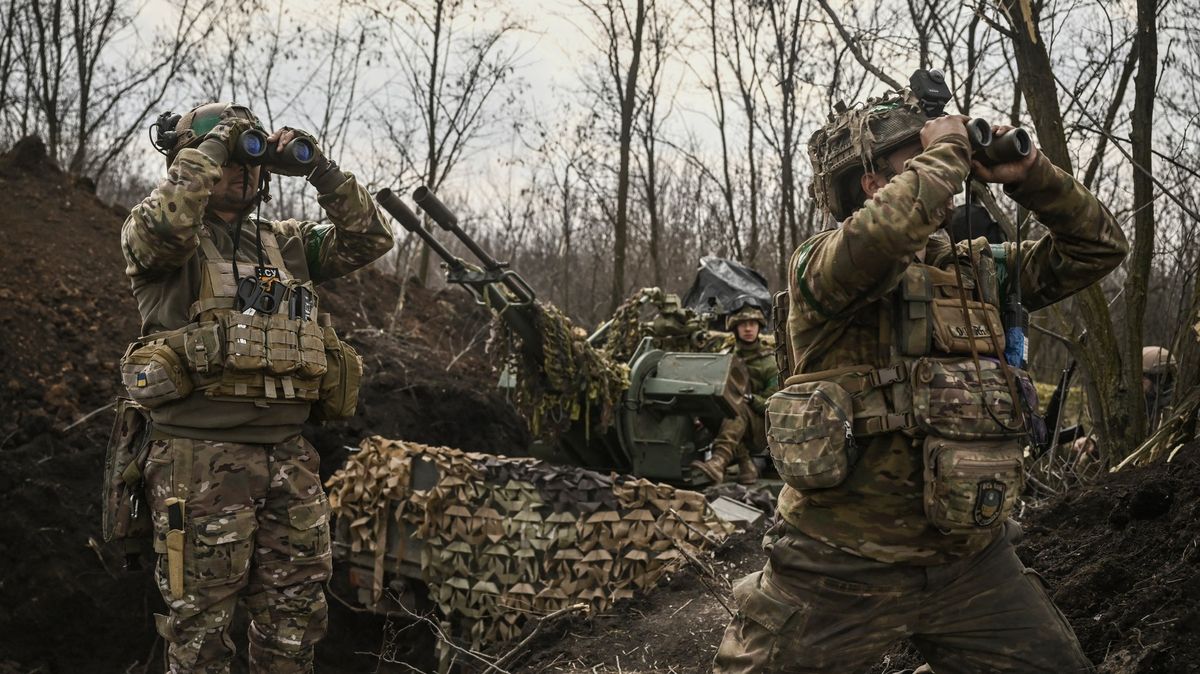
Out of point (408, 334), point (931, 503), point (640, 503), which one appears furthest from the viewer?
point (408, 334)

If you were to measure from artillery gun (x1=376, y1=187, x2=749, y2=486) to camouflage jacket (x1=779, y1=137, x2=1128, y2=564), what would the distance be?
4.34 meters

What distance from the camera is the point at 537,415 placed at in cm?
741

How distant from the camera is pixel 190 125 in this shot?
3775mm

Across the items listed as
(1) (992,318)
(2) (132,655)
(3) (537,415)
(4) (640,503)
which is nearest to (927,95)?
(1) (992,318)

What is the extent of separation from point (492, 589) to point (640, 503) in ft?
3.46

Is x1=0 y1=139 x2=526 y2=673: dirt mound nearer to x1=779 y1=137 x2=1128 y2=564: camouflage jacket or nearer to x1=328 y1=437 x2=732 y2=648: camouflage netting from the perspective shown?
x1=328 y1=437 x2=732 y2=648: camouflage netting

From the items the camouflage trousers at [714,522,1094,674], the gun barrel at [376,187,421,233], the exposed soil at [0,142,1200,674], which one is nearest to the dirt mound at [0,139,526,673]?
the exposed soil at [0,142,1200,674]

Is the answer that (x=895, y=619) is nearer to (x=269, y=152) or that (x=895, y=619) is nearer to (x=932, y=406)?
(x=932, y=406)

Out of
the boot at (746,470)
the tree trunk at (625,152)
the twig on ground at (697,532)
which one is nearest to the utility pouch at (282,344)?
the twig on ground at (697,532)

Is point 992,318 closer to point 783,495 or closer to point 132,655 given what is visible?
point 783,495

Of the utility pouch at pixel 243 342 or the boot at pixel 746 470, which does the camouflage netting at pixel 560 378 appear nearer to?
the boot at pixel 746 470

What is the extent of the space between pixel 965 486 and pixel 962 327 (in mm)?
417

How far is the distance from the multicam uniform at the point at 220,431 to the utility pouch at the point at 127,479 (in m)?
0.07

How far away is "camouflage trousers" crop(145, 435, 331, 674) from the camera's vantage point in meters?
3.45
